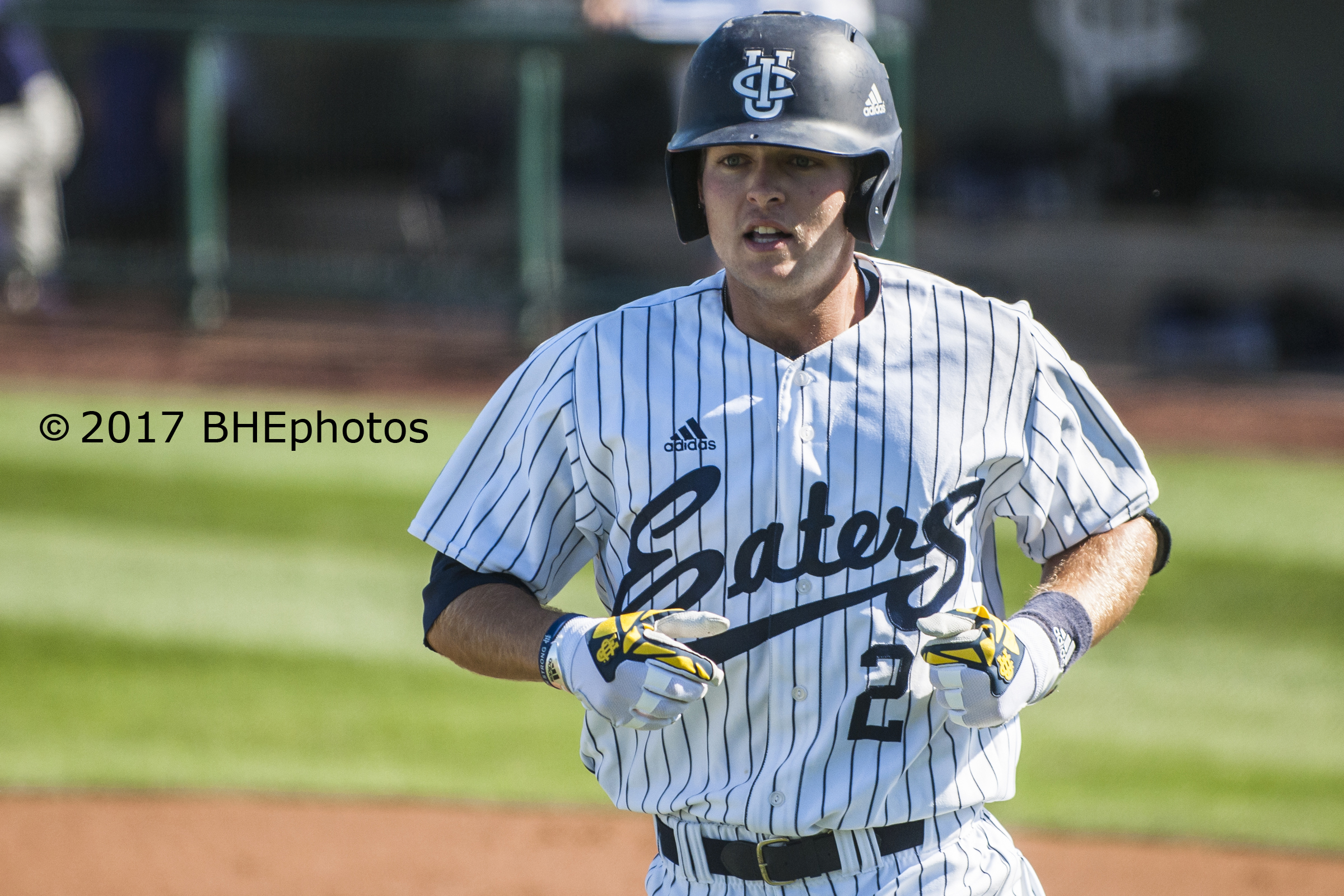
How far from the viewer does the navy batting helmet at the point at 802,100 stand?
2273 millimetres

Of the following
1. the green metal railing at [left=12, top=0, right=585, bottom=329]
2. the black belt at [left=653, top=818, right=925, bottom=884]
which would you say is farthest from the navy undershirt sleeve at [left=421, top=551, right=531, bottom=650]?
the green metal railing at [left=12, top=0, right=585, bottom=329]

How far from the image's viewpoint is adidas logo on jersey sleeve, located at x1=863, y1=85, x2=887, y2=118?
2.36 meters

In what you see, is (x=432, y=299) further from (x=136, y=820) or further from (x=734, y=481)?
(x=734, y=481)

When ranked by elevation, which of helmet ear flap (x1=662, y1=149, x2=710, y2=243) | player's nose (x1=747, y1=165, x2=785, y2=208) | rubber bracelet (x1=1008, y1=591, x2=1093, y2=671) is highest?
helmet ear flap (x1=662, y1=149, x2=710, y2=243)

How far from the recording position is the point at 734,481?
7.57 ft

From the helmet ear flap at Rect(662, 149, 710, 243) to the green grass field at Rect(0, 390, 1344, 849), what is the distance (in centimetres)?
311

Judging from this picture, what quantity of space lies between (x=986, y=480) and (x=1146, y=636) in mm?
4467

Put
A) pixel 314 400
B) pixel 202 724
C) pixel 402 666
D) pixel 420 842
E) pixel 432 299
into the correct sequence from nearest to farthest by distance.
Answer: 1. pixel 420 842
2. pixel 202 724
3. pixel 402 666
4. pixel 314 400
5. pixel 432 299

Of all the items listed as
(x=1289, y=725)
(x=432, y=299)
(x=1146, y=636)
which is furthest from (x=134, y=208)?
(x=1289, y=725)

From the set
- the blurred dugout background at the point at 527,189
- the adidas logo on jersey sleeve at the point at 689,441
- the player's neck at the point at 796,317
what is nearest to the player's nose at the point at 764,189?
the player's neck at the point at 796,317

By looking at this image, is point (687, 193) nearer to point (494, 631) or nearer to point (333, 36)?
point (494, 631)

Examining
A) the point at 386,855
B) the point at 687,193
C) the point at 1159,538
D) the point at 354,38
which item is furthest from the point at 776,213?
the point at 354,38

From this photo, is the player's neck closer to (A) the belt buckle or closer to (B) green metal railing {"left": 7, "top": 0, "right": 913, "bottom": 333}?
(A) the belt buckle

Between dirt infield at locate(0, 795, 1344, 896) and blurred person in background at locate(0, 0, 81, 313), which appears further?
blurred person in background at locate(0, 0, 81, 313)
